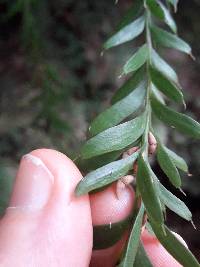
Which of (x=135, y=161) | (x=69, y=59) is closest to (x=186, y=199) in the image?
(x=69, y=59)

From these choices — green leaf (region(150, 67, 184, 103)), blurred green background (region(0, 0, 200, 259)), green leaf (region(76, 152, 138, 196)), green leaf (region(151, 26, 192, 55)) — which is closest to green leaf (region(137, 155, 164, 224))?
green leaf (region(76, 152, 138, 196))

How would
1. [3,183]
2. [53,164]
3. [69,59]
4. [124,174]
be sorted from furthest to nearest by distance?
1. [69,59]
2. [3,183]
3. [53,164]
4. [124,174]

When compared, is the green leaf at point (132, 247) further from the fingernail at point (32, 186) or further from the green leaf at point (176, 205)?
the fingernail at point (32, 186)

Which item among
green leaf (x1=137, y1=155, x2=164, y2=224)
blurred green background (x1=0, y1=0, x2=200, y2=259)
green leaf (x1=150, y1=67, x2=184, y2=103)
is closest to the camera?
green leaf (x1=137, y1=155, x2=164, y2=224)

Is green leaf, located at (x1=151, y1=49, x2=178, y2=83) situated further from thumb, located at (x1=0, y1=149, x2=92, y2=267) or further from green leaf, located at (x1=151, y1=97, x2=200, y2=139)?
thumb, located at (x1=0, y1=149, x2=92, y2=267)

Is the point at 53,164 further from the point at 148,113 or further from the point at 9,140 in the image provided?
the point at 9,140

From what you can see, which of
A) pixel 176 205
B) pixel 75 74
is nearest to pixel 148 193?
pixel 176 205

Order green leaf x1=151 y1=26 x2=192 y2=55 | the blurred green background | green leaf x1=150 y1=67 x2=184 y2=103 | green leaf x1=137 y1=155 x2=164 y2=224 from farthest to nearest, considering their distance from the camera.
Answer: the blurred green background → green leaf x1=151 y1=26 x2=192 y2=55 → green leaf x1=150 y1=67 x2=184 y2=103 → green leaf x1=137 y1=155 x2=164 y2=224
